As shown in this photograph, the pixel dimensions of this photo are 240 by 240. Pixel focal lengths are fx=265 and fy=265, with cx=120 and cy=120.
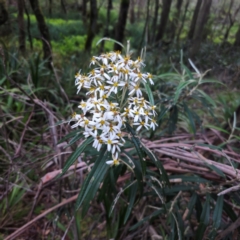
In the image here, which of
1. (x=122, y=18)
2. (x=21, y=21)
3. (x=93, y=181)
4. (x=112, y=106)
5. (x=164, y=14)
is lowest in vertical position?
(x=164, y=14)

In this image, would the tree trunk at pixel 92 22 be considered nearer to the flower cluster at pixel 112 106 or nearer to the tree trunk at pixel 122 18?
the tree trunk at pixel 122 18

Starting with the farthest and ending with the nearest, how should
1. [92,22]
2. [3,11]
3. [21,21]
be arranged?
[92,22] < [21,21] < [3,11]

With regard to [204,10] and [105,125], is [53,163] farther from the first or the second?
Answer: [204,10]

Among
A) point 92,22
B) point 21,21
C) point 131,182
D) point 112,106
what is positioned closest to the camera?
point 112,106

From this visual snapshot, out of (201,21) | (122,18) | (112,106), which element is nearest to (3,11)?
(122,18)

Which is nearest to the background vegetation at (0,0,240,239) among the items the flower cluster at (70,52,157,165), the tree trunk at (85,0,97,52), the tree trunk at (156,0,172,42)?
the flower cluster at (70,52,157,165)

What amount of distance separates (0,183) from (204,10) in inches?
178

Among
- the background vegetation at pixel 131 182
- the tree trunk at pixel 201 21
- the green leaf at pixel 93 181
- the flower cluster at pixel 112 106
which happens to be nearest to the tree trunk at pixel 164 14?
the tree trunk at pixel 201 21

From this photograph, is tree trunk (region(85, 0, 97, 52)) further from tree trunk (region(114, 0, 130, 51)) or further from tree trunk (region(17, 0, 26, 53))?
tree trunk (region(17, 0, 26, 53))

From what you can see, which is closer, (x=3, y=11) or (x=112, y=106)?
(x=112, y=106)

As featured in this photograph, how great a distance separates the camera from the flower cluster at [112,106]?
967mm

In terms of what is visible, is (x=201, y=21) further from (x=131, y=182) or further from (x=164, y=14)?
(x=131, y=182)

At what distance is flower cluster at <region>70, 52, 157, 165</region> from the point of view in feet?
3.17

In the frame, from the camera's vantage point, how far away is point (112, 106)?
0.97m
